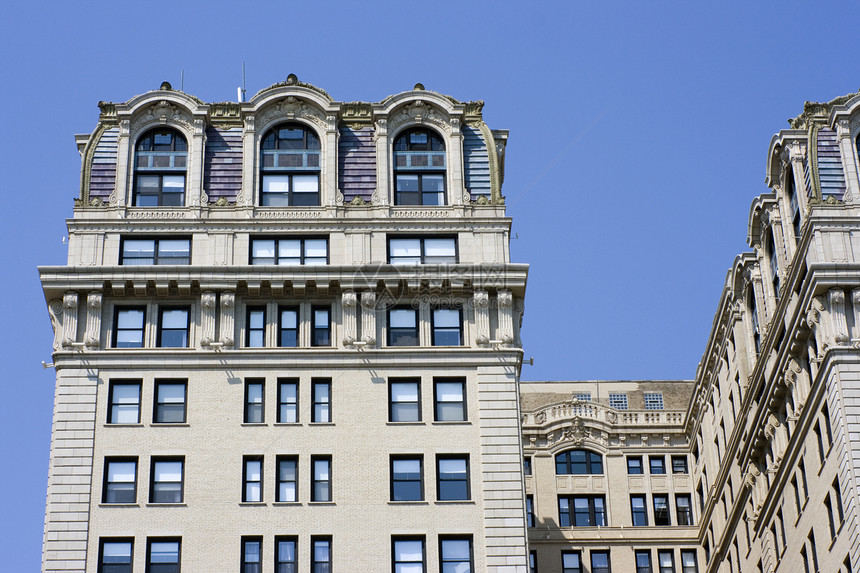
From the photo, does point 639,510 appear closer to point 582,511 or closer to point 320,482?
point 582,511

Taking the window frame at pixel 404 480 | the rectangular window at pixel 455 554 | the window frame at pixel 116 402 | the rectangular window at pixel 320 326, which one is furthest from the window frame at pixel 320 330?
the rectangular window at pixel 455 554

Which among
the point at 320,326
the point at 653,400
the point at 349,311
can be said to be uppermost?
the point at 653,400

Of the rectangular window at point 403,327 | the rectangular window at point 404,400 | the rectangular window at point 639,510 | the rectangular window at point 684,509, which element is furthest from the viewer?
the rectangular window at point 684,509

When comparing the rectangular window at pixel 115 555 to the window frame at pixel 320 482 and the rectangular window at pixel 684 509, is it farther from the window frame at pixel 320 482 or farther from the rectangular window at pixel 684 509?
the rectangular window at pixel 684 509

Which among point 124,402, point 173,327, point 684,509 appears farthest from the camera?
point 684,509

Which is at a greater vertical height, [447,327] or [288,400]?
[447,327]

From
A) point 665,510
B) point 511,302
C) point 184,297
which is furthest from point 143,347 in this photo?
point 665,510

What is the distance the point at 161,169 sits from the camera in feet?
285

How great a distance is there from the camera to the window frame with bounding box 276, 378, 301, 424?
80062 millimetres

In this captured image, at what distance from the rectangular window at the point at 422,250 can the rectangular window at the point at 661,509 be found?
3255cm

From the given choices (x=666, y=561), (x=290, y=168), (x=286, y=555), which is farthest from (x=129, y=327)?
(x=666, y=561)

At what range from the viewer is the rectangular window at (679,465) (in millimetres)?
112250

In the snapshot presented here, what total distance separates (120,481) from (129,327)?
790cm

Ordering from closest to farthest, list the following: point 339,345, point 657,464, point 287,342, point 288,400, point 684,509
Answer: point 288,400
point 339,345
point 287,342
point 684,509
point 657,464
